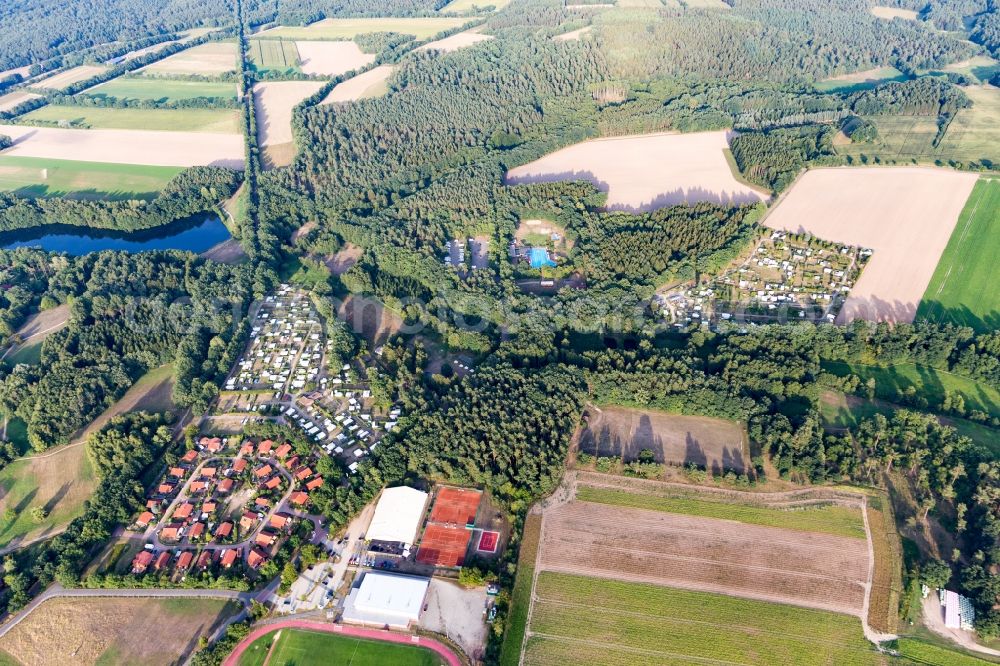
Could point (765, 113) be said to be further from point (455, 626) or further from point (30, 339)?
point (30, 339)

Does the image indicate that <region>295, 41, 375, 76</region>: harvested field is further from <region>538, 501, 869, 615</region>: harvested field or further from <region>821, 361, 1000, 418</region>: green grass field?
<region>538, 501, 869, 615</region>: harvested field

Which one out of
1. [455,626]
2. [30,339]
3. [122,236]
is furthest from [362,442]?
[122,236]

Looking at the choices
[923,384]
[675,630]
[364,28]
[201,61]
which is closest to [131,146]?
[201,61]

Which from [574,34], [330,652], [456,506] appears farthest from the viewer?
[574,34]

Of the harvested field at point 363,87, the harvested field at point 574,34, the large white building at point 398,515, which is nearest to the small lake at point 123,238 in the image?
the harvested field at point 363,87

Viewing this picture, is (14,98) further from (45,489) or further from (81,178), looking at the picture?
(45,489)

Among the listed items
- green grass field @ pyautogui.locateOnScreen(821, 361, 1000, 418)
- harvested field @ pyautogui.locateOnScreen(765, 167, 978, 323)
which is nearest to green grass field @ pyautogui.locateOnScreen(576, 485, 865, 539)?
green grass field @ pyautogui.locateOnScreen(821, 361, 1000, 418)

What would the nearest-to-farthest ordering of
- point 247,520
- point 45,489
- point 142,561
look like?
point 142,561
point 247,520
point 45,489
